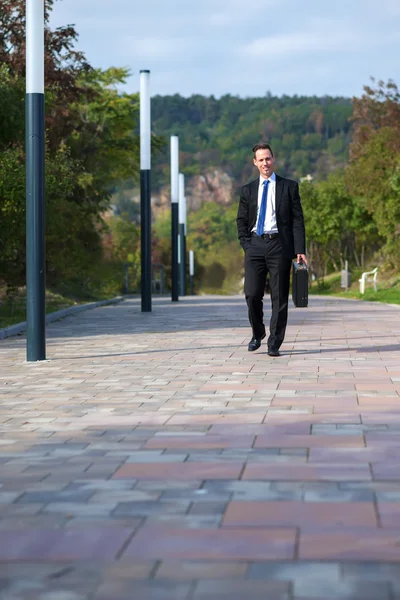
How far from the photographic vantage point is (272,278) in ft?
37.6

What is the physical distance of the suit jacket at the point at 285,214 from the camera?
11305mm

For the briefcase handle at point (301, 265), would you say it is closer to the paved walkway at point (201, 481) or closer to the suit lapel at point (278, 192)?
the suit lapel at point (278, 192)

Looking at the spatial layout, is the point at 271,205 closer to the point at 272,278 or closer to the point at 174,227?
the point at 272,278

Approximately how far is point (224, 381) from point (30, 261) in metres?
3.06

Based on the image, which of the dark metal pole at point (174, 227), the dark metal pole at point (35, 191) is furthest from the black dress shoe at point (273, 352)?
the dark metal pole at point (174, 227)

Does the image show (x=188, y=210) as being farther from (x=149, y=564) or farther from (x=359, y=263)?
(x=149, y=564)

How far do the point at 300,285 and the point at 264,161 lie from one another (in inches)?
53.8

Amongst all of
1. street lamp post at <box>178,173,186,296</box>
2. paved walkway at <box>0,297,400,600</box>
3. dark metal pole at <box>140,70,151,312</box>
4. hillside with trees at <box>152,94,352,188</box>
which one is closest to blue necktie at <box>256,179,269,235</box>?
paved walkway at <box>0,297,400,600</box>

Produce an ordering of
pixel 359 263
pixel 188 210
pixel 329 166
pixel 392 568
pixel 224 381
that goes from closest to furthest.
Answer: pixel 392 568 < pixel 224 381 < pixel 359 263 < pixel 329 166 < pixel 188 210

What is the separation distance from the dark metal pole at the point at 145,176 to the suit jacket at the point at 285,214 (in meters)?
11.2

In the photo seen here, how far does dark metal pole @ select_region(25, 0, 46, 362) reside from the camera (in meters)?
11.4

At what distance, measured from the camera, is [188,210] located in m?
142

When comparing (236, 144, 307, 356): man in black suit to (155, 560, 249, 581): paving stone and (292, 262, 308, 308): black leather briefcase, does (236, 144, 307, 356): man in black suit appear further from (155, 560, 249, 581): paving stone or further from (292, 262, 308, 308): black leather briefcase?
(155, 560, 249, 581): paving stone

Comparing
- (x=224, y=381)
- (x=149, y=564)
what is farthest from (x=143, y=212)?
(x=149, y=564)
